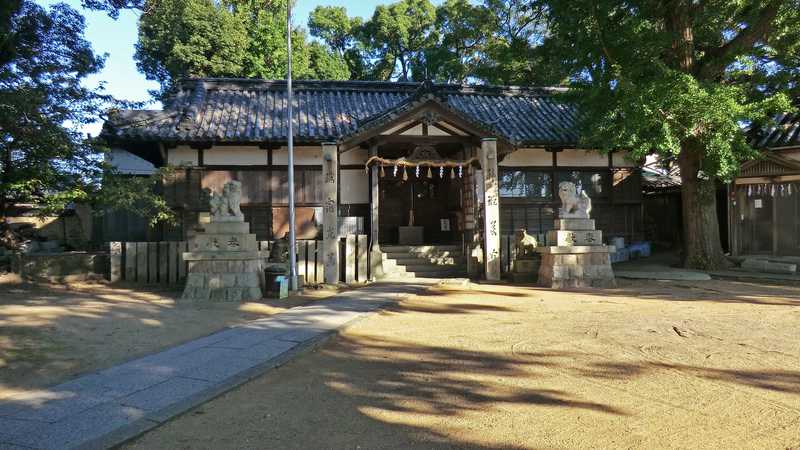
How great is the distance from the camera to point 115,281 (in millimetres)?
11758

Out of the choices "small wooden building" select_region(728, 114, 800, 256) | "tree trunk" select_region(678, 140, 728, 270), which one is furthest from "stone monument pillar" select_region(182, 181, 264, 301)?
"small wooden building" select_region(728, 114, 800, 256)

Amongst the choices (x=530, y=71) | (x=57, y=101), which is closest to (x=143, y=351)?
(x=57, y=101)

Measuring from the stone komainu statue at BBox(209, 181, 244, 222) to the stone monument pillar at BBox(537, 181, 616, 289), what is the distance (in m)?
7.27

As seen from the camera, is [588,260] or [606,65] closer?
[588,260]

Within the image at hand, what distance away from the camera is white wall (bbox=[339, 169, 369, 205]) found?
600 inches

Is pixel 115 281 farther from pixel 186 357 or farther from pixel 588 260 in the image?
pixel 588 260

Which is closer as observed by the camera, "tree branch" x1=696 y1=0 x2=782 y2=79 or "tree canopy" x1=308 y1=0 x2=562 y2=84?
"tree branch" x1=696 y1=0 x2=782 y2=79

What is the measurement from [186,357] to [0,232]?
32.2 ft

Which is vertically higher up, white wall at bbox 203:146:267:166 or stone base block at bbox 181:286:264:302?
white wall at bbox 203:146:267:166

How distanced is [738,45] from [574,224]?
19.9ft

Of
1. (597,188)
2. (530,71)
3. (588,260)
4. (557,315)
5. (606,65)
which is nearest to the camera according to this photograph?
(557,315)

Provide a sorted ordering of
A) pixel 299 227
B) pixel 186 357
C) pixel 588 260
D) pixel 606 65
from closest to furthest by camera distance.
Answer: pixel 186 357 < pixel 588 260 < pixel 606 65 < pixel 299 227

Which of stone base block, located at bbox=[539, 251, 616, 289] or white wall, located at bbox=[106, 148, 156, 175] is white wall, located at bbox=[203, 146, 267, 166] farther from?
white wall, located at bbox=[106, 148, 156, 175]

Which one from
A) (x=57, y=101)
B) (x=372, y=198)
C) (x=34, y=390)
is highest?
(x=57, y=101)
